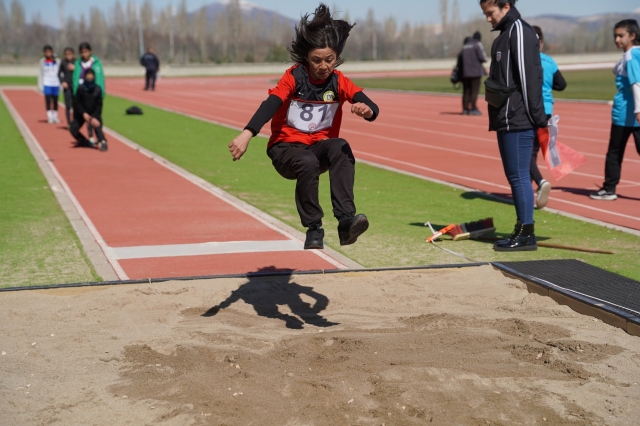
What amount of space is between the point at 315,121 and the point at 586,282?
2.54 meters

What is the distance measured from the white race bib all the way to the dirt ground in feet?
4.40

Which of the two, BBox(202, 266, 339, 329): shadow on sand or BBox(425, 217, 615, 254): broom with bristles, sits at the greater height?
BBox(425, 217, 615, 254): broom with bristles

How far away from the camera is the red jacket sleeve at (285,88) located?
552 centimetres

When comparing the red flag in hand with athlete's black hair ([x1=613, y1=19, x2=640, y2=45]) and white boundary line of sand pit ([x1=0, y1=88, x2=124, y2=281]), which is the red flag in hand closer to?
athlete's black hair ([x1=613, y1=19, x2=640, y2=45])

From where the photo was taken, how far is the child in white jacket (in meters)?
22.5

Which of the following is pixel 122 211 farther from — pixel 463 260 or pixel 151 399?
pixel 151 399

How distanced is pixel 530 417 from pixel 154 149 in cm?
1382

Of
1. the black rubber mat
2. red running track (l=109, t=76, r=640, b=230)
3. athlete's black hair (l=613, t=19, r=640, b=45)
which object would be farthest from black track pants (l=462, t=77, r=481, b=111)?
the black rubber mat

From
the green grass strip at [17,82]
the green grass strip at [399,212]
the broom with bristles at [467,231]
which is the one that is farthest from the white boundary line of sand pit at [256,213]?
the green grass strip at [17,82]

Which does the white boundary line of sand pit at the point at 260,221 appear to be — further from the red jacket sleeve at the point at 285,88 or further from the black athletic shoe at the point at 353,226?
the red jacket sleeve at the point at 285,88

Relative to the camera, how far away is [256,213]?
988 centimetres

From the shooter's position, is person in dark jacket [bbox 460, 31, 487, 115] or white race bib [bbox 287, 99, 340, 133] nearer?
white race bib [bbox 287, 99, 340, 133]

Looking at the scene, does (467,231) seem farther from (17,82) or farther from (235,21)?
(235,21)

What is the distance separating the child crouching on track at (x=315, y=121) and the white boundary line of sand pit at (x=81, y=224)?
207 cm
